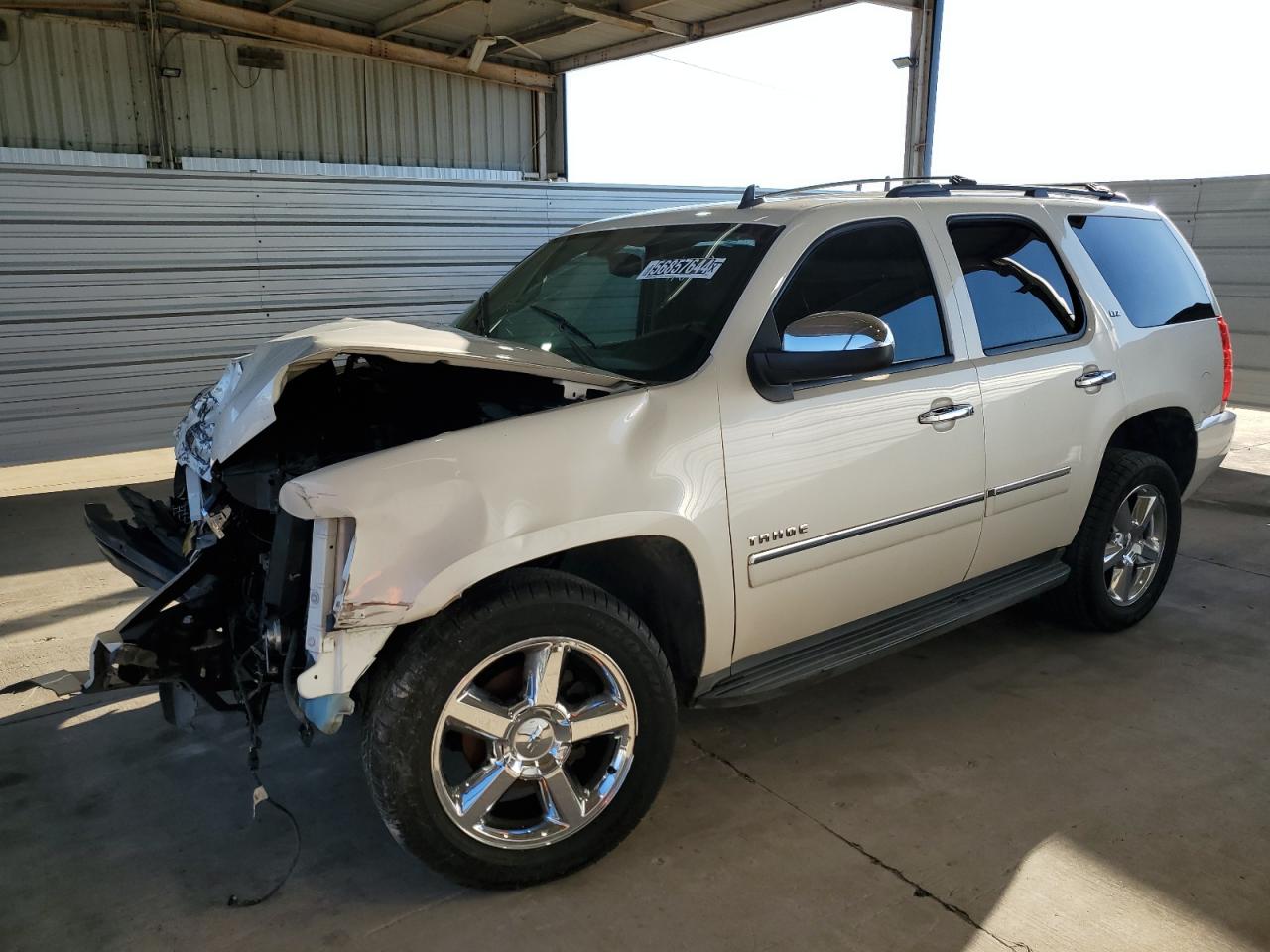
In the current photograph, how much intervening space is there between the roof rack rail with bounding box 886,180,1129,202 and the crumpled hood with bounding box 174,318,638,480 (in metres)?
1.63

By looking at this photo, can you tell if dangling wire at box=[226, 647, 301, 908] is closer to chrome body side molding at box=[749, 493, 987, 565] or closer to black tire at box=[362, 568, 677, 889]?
black tire at box=[362, 568, 677, 889]

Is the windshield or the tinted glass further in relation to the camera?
the tinted glass

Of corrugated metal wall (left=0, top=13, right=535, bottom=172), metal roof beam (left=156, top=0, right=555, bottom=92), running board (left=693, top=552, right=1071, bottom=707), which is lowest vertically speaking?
running board (left=693, top=552, right=1071, bottom=707)

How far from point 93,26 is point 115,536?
1060 centimetres

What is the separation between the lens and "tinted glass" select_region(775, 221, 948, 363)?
323 centimetres

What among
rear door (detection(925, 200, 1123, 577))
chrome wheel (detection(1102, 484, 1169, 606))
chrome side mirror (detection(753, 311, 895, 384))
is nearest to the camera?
chrome side mirror (detection(753, 311, 895, 384))

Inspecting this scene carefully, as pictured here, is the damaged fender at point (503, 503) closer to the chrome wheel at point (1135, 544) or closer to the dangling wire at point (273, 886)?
the dangling wire at point (273, 886)

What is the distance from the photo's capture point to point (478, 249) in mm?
9484

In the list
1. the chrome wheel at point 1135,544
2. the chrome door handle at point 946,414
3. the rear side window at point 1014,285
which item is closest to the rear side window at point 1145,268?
the rear side window at point 1014,285

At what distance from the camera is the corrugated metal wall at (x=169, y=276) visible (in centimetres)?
728

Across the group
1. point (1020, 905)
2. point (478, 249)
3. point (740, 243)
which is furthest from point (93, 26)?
point (1020, 905)

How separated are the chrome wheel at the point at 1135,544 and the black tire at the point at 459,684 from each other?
99.8 inches

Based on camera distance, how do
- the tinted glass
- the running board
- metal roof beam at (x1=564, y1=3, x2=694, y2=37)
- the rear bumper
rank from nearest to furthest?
the running board
the tinted glass
the rear bumper
metal roof beam at (x1=564, y1=3, x2=694, y2=37)

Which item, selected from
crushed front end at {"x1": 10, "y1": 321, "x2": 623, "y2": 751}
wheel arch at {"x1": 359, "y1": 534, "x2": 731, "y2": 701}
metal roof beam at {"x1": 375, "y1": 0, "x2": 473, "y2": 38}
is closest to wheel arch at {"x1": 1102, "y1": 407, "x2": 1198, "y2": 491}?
wheel arch at {"x1": 359, "y1": 534, "x2": 731, "y2": 701}
